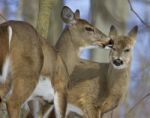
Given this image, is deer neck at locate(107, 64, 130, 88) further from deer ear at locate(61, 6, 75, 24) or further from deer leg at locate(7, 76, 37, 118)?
deer leg at locate(7, 76, 37, 118)

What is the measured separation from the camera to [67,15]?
9781 mm

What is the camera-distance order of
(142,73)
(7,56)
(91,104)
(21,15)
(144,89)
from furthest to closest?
A: (144,89) → (21,15) → (142,73) → (91,104) → (7,56)

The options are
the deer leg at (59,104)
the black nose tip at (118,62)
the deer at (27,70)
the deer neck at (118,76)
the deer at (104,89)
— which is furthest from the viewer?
the deer neck at (118,76)

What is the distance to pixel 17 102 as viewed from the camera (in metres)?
7.47

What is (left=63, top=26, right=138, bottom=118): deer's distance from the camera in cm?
949

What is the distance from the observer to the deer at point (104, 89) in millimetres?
9492

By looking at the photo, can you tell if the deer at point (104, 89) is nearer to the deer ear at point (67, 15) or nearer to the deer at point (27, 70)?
the deer ear at point (67, 15)

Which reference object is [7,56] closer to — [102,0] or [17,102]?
[17,102]

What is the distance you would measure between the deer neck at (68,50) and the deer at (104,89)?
0.83 feet

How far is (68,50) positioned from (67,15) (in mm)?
486

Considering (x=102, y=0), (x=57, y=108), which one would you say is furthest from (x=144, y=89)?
(x=57, y=108)

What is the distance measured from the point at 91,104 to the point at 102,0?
355cm

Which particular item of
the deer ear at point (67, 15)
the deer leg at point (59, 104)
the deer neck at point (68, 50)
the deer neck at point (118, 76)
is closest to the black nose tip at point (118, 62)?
the deer neck at point (118, 76)

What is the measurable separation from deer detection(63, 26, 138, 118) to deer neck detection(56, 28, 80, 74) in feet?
0.83
